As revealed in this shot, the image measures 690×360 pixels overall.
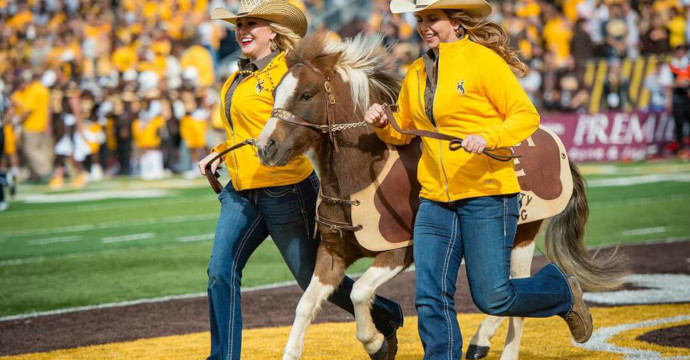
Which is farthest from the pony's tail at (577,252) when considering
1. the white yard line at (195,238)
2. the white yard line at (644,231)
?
the white yard line at (195,238)

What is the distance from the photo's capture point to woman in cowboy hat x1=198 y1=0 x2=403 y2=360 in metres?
5.65

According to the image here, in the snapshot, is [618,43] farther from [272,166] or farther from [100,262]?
[272,166]

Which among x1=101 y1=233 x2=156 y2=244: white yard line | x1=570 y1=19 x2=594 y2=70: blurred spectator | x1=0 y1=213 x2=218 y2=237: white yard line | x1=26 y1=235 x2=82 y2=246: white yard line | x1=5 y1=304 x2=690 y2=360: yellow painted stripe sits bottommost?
x1=0 y1=213 x2=218 y2=237: white yard line

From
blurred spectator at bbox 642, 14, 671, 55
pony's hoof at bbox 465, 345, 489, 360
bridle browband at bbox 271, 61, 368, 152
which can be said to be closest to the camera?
bridle browband at bbox 271, 61, 368, 152

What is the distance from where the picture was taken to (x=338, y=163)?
18.8ft

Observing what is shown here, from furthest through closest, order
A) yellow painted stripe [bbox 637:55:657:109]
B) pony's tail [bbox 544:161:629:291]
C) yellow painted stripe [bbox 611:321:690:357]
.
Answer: yellow painted stripe [bbox 637:55:657:109] → pony's tail [bbox 544:161:629:291] → yellow painted stripe [bbox 611:321:690:357]

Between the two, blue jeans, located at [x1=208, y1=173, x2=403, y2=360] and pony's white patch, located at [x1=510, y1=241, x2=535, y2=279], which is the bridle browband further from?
pony's white patch, located at [x1=510, y1=241, x2=535, y2=279]

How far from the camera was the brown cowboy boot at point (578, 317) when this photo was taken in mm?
5641

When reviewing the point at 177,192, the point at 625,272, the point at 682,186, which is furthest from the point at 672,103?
the point at 625,272

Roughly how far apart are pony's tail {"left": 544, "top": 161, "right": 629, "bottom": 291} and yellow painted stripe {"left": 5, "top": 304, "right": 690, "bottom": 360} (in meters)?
0.40

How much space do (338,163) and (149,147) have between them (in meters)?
19.5

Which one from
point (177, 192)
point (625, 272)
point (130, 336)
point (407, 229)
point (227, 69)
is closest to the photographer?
point (407, 229)

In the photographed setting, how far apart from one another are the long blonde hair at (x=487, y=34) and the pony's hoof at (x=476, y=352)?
1.96 metres

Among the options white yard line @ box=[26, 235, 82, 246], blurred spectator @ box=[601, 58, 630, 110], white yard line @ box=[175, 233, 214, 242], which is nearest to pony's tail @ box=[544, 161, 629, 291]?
white yard line @ box=[175, 233, 214, 242]
